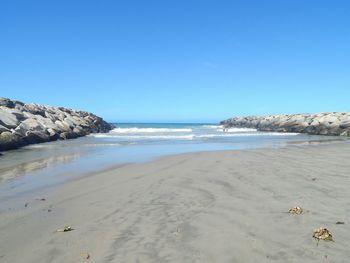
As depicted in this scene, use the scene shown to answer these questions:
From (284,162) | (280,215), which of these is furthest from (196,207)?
(284,162)

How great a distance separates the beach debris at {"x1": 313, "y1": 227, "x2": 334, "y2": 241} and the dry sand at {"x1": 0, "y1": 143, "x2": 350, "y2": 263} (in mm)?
97

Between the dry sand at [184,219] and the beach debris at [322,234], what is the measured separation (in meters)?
0.10

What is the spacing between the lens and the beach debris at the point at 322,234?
16.9 ft

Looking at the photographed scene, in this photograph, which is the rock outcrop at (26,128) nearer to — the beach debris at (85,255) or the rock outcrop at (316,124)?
the beach debris at (85,255)

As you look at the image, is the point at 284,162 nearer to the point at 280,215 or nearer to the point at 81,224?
the point at 280,215

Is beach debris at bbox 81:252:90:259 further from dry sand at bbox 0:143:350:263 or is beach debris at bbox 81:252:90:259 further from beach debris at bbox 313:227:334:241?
beach debris at bbox 313:227:334:241

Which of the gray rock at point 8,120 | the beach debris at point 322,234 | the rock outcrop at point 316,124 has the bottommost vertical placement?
the beach debris at point 322,234

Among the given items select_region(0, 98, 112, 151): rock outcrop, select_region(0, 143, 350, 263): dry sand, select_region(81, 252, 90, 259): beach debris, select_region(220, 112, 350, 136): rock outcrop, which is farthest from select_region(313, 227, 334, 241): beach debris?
select_region(220, 112, 350, 136): rock outcrop

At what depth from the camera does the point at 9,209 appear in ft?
24.9

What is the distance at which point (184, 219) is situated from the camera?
20.8ft

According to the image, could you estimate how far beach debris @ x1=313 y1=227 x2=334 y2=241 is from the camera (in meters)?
5.14

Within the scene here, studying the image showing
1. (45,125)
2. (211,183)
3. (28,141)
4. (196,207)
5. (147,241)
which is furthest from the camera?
(45,125)

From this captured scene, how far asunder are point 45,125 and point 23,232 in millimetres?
25496

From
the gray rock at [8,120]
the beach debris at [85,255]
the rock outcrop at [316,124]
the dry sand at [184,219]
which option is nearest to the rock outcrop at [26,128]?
the gray rock at [8,120]
